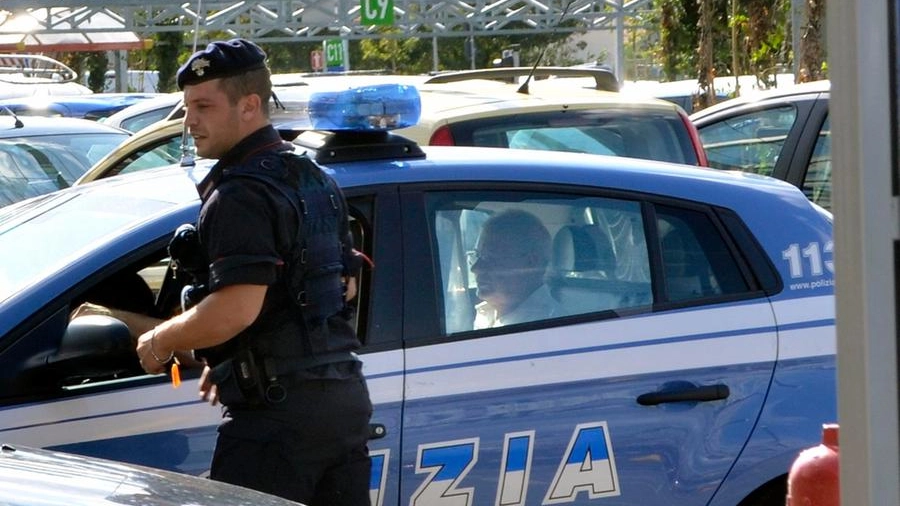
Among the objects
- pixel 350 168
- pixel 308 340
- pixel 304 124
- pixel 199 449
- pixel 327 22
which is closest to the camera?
pixel 308 340

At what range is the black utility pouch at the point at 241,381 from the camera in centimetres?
337

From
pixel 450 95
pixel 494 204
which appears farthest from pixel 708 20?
pixel 494 204

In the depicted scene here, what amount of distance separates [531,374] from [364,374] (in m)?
0.46

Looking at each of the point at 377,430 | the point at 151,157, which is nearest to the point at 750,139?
the point at 151,157

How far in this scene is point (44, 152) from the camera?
318 inches

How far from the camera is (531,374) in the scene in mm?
3809

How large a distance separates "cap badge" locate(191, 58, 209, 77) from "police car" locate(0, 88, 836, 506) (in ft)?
1.36

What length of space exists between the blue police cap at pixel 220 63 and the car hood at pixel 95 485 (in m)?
0.99

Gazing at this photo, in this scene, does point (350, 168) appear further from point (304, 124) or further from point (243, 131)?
point (304, 124)

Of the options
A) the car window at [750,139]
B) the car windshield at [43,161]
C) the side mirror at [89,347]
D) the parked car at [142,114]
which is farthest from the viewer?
the parked car at [142,114]

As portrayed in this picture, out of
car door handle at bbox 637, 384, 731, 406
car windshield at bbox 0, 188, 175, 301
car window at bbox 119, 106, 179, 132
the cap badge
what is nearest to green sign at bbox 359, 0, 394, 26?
car window at bbox 119, 106, 179, 132

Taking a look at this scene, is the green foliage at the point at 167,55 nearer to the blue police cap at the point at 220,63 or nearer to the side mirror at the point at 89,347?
the blue police cap at the point at 220,63

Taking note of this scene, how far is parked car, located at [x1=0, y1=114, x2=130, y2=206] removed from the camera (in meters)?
7.73

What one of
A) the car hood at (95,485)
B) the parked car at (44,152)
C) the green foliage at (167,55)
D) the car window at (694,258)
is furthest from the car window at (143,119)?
the green foliage at (167,55)
